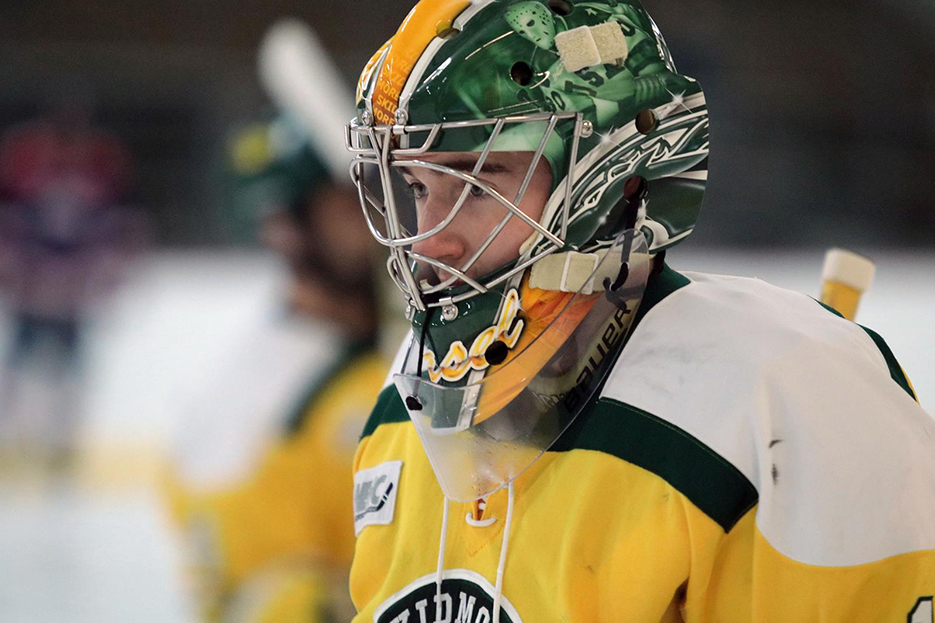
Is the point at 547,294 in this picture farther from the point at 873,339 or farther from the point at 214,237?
the point at 214,237

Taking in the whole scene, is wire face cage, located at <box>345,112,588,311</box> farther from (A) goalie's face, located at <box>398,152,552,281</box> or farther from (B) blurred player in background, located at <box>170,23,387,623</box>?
(B) blurred player in background, located at <box>170,23,387,623</box>

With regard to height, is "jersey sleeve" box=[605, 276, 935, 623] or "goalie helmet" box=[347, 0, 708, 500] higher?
"goalie helmet" box=[347, 0, 708, 500]

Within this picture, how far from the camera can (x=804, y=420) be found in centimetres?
93

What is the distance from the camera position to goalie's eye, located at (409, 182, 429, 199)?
115 centimetres

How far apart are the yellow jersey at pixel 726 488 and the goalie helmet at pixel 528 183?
46 mm

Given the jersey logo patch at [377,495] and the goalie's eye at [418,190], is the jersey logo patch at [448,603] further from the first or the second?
the goalie's eye at [418,190]

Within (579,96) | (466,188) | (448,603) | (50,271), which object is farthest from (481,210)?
(50,271)

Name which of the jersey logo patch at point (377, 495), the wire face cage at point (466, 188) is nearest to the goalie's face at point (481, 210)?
the wire face cage at point (466, 188)

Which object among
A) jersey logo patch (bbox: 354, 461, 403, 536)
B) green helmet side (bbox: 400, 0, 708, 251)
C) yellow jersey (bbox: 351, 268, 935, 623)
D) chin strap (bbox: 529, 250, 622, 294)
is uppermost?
green helmet side (bbox: 400, 0, 708, 251)

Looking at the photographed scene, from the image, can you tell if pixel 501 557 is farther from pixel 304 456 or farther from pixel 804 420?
pixel 304 456

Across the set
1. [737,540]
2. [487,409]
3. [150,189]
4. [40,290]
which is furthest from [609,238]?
[150,189]

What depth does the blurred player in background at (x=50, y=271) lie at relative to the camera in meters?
5.00

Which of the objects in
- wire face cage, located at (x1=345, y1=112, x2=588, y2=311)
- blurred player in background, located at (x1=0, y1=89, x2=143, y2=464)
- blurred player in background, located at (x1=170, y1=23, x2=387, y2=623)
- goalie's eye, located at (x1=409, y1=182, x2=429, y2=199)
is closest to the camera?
wire face cage, located at (x1=345, y1=112, x2=588, y2=311)

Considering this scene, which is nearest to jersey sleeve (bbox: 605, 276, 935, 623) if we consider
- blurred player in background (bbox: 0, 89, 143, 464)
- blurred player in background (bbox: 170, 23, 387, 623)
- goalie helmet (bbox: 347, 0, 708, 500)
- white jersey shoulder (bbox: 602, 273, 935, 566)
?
white jersey shoulder (bbox: 602, 273, 935, 566)
